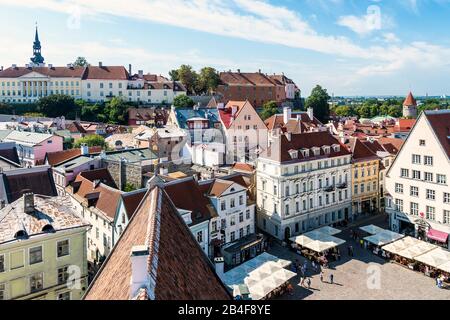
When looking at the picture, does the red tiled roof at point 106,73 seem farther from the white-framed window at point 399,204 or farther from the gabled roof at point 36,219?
the gabled roof at point 36,219

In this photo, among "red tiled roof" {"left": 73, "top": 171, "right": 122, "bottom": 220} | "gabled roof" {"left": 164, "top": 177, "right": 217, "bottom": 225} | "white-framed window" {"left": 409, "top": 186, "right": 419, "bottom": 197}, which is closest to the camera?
"gabled roof" {"left": 164, "top": 177, "right": 217, "bottom": 225}

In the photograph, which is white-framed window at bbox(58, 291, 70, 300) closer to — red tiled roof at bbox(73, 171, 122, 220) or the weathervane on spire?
red tiled roof at bbox(73, 171, 122, 220)

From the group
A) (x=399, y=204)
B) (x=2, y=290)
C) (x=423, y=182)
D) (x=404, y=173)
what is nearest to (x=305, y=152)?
(x=404, y=173)

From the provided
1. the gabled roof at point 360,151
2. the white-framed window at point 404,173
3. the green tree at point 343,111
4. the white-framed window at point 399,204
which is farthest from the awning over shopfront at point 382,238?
the green tree at point 343,111

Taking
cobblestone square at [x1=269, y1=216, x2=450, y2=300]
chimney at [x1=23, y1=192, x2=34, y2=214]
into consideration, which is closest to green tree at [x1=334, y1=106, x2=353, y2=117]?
cobblestone square at [x1=269, y1=216, x2=450, y2=300]
